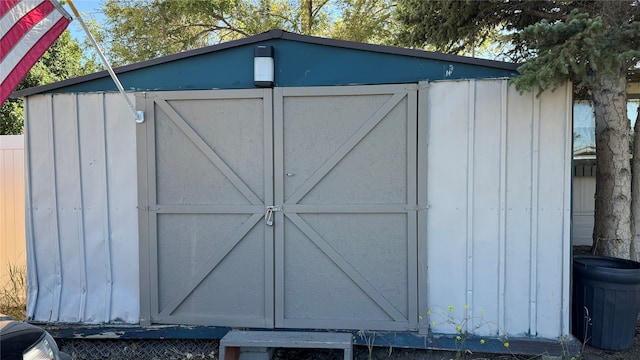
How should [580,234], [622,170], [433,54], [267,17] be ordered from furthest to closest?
[267,17]
[580,234]
[622,170]
[433,54]

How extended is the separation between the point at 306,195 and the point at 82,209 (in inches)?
89.1

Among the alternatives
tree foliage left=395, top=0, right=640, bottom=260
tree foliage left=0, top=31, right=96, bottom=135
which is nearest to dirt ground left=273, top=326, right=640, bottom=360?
tree foliage left=395, top=0, right=640, bottom=260

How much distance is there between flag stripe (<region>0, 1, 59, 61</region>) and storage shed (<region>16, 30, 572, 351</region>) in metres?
0.78

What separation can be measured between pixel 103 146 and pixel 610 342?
5.07 m

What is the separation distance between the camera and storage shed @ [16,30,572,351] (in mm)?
4055

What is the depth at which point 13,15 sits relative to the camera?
3.54 metres

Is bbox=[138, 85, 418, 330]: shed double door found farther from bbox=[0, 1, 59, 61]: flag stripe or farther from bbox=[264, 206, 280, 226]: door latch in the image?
bbox=[0, 1, 59, 61]: flag stripe

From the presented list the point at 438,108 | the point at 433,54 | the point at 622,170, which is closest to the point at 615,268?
the point at 622,170

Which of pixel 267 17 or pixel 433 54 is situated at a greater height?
pixel 267 17

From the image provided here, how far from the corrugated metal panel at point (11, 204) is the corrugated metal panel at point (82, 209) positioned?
4.67ft

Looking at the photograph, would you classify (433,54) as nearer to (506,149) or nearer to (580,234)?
(506,149)

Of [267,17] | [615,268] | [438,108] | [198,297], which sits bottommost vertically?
[198,297]

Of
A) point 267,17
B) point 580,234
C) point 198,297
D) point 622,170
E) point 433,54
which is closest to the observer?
point 433,54

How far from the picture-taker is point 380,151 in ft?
13.7
